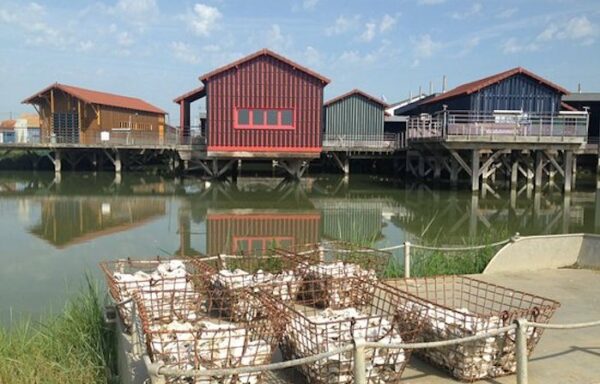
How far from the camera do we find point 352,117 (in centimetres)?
3503

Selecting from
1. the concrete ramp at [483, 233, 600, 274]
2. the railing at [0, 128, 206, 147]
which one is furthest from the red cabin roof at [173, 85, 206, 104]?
the concrete ramp at [483, 233, 600, 274]

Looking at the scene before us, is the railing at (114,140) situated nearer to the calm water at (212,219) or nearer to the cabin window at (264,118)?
the calm water at (212,219)

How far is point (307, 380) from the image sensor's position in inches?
168

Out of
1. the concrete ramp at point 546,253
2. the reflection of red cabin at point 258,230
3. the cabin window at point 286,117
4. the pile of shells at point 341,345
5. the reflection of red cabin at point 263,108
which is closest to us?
the pile of shells at point 341,345

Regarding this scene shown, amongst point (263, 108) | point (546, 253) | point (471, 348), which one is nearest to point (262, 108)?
point (263, 108)

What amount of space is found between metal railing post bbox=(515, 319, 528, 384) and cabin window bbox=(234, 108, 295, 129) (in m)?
24.7

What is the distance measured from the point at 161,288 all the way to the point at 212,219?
12.2 meters

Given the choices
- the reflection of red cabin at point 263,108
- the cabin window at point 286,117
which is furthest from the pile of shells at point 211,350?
the cabin window at point 286,117

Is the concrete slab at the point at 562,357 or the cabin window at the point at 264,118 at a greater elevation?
the cabin window at the point at 264,118

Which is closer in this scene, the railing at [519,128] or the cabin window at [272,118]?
the railing at [519,128]

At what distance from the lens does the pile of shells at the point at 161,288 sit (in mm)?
5363

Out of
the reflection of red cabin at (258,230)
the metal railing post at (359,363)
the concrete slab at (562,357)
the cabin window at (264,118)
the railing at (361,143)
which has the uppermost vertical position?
the cabin window at (264,118)

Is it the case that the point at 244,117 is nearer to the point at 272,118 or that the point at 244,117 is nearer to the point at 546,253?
the point at 272,118

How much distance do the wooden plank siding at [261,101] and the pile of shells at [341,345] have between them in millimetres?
23820
